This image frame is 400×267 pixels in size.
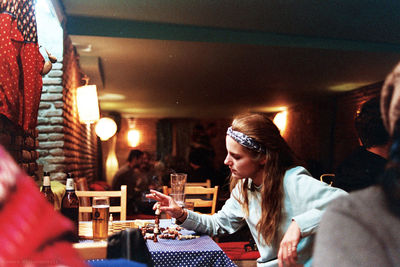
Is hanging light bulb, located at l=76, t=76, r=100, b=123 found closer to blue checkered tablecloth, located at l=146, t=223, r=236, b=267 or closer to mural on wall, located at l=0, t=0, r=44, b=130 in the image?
mural on wall, located at l=0, t=0, r=44, b=130

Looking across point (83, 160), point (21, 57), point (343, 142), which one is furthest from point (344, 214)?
point (83, 160)

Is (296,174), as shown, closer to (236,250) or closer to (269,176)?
(269,176)

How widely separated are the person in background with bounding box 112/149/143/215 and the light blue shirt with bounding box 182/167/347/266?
103 centimetres

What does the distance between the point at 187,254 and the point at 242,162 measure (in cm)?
55

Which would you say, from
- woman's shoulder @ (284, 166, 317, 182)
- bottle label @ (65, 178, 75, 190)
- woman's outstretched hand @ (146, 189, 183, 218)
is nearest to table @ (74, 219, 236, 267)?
woman's outstretched hand @ (146, 189, 183, 218)

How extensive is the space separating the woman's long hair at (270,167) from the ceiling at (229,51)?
185 mm

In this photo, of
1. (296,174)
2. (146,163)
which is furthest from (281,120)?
(146,163)

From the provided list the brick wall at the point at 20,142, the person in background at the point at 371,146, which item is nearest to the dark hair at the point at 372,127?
the person in background at the point at 371,146

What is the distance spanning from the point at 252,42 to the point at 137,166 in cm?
140

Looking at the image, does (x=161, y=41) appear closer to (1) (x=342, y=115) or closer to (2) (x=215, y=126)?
(2) (x=215, y=126)

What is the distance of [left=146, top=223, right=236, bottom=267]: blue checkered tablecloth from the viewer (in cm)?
120

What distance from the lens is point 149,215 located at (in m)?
2.02

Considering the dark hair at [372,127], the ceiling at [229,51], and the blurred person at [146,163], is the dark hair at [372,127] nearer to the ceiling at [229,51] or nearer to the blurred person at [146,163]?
the ceiling at [229,51]

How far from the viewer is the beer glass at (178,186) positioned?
1.45 meters
